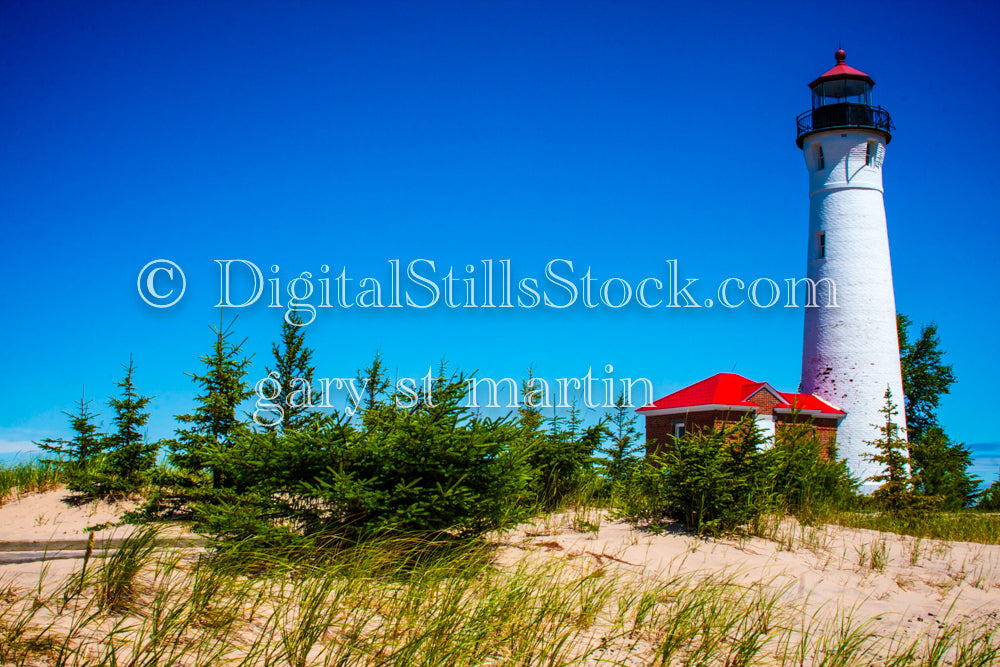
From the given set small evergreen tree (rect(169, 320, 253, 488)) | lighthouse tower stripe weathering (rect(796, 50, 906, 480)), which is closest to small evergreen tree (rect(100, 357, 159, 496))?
small evergreen tree (rect(169, 320, 253, 488))

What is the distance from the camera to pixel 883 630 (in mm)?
6035

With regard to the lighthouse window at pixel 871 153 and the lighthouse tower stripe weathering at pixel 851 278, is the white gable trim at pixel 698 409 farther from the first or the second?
the lighthouse window at pixel 871 153

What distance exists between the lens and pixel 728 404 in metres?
23.2

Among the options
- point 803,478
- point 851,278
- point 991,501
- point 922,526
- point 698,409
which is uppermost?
point 851,278

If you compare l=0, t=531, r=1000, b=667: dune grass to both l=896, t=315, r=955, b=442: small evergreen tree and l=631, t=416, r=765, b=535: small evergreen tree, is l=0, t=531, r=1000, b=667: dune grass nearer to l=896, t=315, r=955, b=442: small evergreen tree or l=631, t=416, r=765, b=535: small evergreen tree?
l=631, t=416, r=765, b=535: small evergreen tree

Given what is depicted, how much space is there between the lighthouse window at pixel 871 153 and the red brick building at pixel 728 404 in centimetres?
883

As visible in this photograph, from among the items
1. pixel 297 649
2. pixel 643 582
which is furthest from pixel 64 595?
pixel 643 582

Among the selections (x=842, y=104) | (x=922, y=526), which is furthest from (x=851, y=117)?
(x=922, y=526)

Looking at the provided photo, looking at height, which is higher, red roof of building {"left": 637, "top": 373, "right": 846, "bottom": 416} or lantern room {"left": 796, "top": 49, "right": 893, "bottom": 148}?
lantern room {"left": 796, "top": 49, "right": 893, "bottom": 148}

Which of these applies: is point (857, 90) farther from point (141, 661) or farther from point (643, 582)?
point (141, 661)

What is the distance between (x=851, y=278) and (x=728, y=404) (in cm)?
678

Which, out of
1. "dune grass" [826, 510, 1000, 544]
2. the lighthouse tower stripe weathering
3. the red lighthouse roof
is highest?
the red lighthouse roof

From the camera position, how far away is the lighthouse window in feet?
84.7

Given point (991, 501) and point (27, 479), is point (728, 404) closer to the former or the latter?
point (991, 501)
